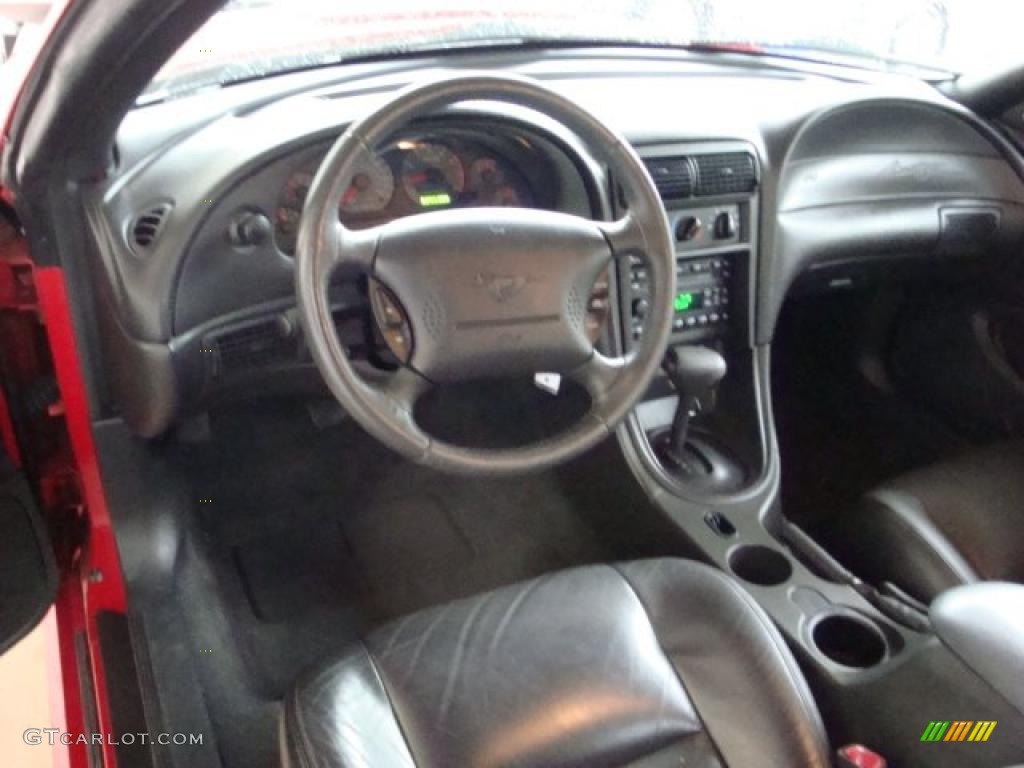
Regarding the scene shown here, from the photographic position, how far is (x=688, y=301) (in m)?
1.73

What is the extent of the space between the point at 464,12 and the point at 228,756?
1244mm

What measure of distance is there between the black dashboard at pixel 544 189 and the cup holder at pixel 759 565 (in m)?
0.39

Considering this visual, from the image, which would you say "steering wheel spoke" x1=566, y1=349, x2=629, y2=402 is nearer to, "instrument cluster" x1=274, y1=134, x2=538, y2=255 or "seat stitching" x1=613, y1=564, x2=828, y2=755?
"seat stitching" x1=613, y1=564, x2=828, y2=755

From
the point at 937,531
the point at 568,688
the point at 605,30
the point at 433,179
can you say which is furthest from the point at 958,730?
the point at 605,30

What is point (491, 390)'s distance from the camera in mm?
2012

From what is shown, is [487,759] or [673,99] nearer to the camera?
[487,759]

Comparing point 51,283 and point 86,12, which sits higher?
point 86,12

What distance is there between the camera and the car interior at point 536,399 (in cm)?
110

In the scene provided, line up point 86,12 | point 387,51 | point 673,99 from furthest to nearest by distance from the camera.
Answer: point 673,99, point 387,51, point 86,12

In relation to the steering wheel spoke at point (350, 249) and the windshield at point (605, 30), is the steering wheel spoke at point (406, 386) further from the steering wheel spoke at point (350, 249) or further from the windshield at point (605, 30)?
the windshield at point (605, 30)

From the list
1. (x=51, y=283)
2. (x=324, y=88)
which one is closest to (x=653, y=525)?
(x=324, y=88)

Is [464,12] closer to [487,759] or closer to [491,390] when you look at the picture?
[491,390]

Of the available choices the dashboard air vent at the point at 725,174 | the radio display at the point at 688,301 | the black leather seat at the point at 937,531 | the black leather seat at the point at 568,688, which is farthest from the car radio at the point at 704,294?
the black leather seat at the point at 568,688

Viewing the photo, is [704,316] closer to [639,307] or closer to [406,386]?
[639,307]
